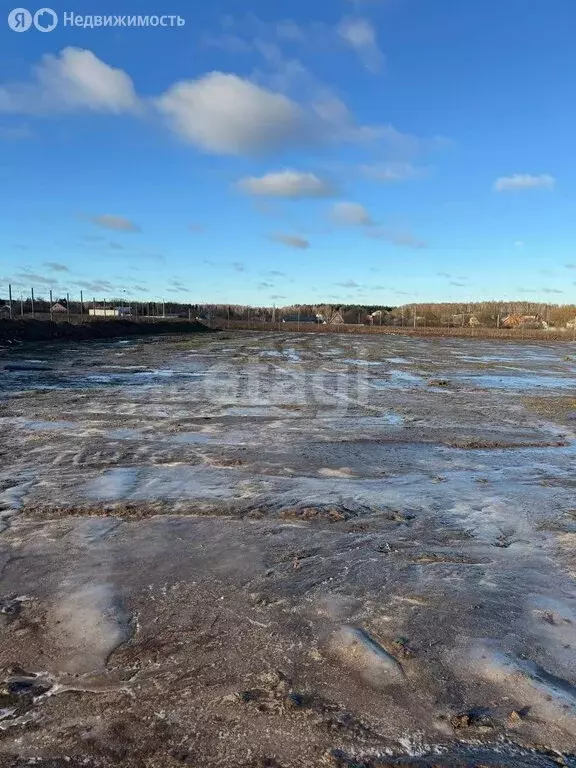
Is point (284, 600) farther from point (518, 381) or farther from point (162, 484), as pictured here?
point (518, 381)

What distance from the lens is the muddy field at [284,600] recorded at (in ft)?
6.62

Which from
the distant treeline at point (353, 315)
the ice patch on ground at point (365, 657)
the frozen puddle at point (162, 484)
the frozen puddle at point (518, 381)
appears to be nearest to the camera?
the ice patch on ground at point (365, 657)

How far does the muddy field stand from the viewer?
6.62 feet

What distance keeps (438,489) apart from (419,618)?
2370 millimetres

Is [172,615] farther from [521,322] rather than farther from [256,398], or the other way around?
[521,322]

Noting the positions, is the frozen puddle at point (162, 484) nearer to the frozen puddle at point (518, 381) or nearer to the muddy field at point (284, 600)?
the muddy field at point (284, 600)

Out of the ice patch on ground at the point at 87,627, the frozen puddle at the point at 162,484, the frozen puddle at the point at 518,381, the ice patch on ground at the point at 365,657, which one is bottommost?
→ the frozen puddle at the point at 518,381

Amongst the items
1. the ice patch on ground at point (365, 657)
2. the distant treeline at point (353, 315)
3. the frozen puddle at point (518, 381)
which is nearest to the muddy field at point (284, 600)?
the ice patch on ground at point (365, 657)

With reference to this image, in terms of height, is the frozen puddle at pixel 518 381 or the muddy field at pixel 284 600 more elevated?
the muddy field at pixel 284 600

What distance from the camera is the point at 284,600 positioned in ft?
9.77

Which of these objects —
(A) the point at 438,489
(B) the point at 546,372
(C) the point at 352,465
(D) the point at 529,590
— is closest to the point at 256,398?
(C) the point at 352,465

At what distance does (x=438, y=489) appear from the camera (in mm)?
5086

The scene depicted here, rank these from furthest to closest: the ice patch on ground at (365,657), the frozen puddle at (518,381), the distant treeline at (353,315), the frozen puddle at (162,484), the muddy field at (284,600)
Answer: the distant treeline at (353,315) → the frozen puddle at (518,381) → the frozen puddle at (162,484) → the ice patch on ground at (365,657) → the muddy field at (284,600)

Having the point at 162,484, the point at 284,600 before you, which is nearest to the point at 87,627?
the point at 284,600
